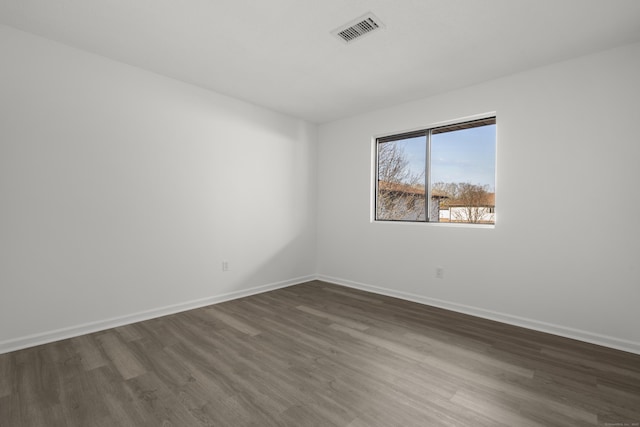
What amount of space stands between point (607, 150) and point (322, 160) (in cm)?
339

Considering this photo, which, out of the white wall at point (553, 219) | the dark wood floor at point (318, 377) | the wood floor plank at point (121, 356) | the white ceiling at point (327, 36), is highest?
the white ceiling at point (327, 36)

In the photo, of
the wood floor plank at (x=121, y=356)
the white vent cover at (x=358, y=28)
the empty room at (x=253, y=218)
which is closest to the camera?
the empty room at (x=253, y=218)

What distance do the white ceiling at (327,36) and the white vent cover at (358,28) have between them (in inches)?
2.1

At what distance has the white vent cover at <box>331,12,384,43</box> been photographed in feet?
7.36

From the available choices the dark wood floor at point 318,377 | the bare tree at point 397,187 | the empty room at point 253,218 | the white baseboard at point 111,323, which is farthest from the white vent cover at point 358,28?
the white baseboard at point 111,323

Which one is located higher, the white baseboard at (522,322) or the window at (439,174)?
the window at (439,174)

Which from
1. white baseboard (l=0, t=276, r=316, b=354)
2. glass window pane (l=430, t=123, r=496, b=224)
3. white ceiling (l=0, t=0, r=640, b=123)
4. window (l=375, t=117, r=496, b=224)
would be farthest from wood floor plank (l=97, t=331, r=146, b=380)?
glass window pane (l=430, t=123, r=496, b=224)

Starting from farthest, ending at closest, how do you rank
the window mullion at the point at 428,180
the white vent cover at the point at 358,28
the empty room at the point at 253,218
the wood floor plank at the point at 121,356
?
the window mullion at the point at 428,180, the white vent cover at the point at 358,28, the wood floor plank at the point at 121,356, the empty room at the point at 253,218

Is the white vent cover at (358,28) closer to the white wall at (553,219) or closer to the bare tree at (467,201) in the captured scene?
the white wall at (553,219)

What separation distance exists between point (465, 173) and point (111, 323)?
4091mm

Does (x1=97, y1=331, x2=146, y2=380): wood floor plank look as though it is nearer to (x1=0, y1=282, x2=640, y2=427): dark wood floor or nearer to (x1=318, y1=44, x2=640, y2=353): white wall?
(x1=0, y1=282, x2=640, y2=427): dark wood floor

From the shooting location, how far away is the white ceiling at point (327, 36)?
2117mm

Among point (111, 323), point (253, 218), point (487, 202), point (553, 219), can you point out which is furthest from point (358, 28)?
point (111, 323)

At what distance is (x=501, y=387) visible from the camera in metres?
1.91
